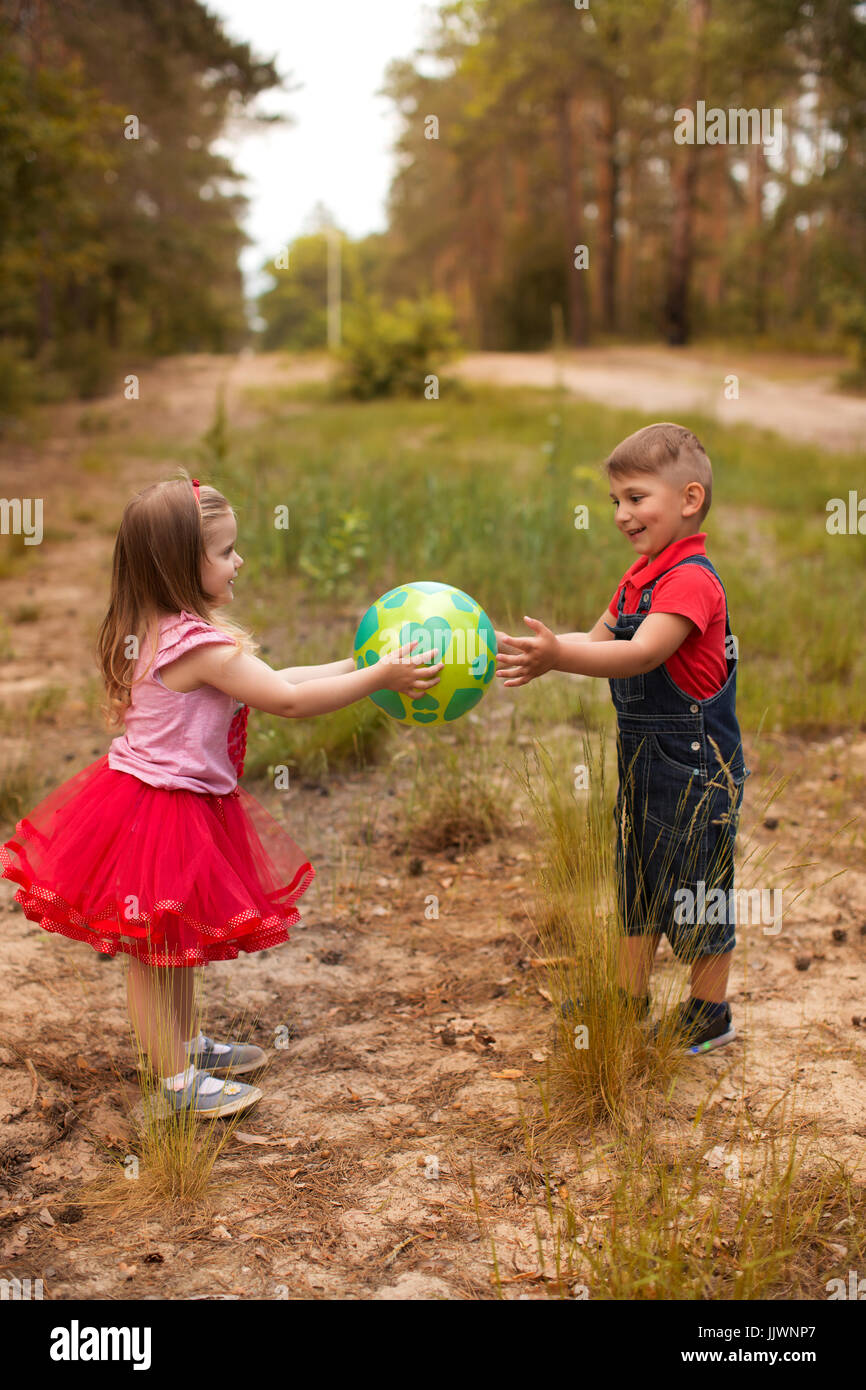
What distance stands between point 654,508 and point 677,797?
75cm

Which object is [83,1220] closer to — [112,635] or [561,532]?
[112,635]

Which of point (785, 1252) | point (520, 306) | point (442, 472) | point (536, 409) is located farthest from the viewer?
point (520, 306)

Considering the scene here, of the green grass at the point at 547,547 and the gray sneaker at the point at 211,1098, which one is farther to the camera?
the green grass at the point at 547,547

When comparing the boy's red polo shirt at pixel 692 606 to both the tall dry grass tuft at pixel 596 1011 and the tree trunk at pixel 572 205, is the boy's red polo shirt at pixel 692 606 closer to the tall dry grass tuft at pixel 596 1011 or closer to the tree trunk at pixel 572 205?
the tall dry grass tuft at pixel 596 1011

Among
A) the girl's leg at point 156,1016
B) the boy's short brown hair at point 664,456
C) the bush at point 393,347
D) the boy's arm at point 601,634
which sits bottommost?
the girl's leg at point 156,1016

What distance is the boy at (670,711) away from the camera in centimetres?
265

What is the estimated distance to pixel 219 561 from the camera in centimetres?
273

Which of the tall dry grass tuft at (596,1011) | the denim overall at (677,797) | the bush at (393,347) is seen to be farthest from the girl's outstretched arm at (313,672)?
the bush at (393,347)

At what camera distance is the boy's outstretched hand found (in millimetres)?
2572

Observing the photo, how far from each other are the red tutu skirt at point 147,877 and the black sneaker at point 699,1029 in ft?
3.52
